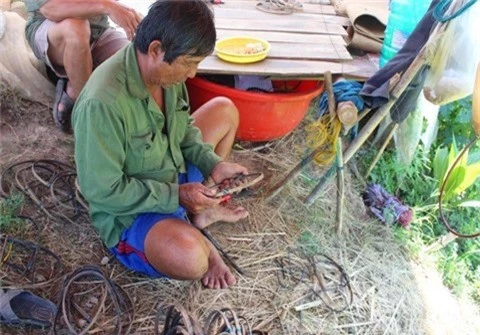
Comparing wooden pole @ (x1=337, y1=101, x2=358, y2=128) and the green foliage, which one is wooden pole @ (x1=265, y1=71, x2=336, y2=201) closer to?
wooden pole @ (x1=337, y1=101, x2=358, y2=128)

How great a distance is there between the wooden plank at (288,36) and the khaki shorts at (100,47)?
1.88 feet

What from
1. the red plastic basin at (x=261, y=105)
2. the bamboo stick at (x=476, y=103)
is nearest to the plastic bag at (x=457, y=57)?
the bamboo stick at (x=476, y=103)

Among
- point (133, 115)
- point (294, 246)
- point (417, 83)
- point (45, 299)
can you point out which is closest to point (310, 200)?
point (294, 246)

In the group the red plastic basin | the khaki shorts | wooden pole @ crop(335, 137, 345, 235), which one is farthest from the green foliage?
the khaki shorts

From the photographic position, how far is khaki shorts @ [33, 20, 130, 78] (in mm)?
2436

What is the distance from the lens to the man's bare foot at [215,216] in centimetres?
218

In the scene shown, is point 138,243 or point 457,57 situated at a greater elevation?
point 457,57

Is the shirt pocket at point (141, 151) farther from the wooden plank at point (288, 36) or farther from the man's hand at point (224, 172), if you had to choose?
the wooden plank at point (288, 36)

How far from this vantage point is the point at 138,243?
1834 millimetres

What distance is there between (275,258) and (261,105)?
0.79m

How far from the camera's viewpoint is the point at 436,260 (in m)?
2.72

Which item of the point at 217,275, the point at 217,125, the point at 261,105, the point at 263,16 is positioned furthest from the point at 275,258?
the point at 263,16

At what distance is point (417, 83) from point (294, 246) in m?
0.97

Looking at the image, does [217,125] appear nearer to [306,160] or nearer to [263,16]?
[306,160]
